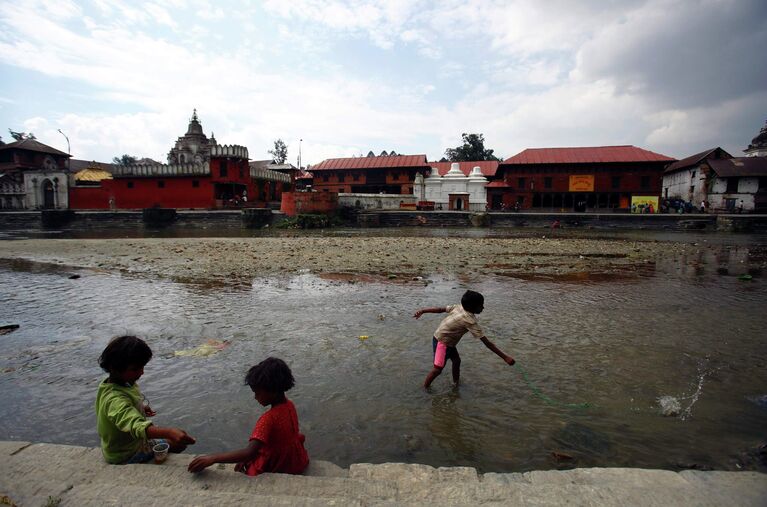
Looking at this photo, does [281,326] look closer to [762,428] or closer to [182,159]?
[762,428]

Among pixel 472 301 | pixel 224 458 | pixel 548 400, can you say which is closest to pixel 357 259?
pixel 472 301

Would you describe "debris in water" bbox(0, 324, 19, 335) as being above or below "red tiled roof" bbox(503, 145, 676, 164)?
below

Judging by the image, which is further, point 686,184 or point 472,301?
point 686,184

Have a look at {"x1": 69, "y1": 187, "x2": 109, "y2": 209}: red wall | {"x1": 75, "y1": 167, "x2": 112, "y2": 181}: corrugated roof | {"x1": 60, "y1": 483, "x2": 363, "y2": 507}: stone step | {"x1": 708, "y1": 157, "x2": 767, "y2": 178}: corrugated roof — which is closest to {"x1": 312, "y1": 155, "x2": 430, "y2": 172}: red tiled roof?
{"x1": 69, "y1": 187, "x2": 109, "y2": 209}: red wall

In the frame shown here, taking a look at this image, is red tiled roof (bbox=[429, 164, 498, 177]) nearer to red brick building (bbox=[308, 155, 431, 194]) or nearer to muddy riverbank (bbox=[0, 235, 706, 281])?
red brick building (bbox=[308, 155, 431, 194])

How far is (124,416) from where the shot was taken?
258cm

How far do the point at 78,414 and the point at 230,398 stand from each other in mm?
1350

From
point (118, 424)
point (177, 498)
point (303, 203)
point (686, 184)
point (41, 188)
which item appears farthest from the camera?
point (686, 184)

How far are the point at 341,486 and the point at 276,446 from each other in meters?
0.47

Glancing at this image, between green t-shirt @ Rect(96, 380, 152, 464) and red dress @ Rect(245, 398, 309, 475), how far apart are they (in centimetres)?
67

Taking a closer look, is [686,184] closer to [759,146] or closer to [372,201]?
[759,146]

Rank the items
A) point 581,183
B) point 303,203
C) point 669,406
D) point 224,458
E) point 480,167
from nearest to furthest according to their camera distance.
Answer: point 224,458, point 669,406, point 303,203, point 581,183, point 480,167

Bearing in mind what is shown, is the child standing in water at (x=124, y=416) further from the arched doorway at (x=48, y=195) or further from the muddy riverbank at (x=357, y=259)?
the arched doorway at (x=48, y=195)

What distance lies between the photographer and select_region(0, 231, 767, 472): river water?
359cm
